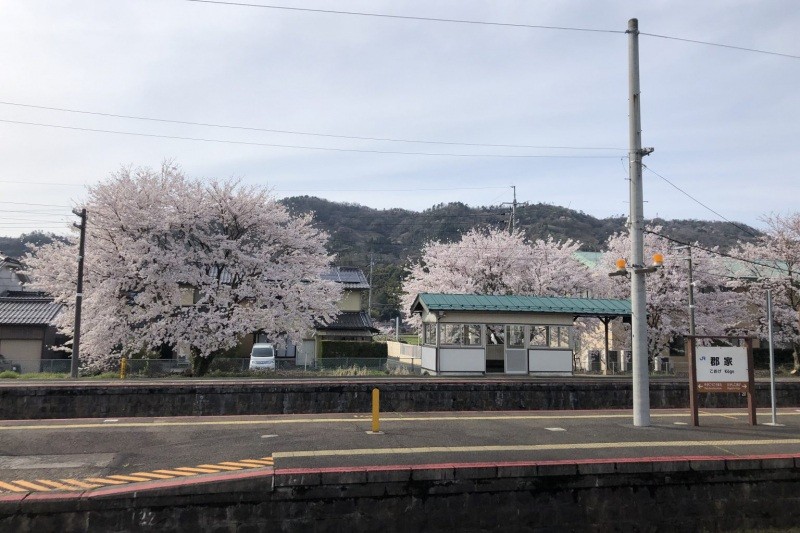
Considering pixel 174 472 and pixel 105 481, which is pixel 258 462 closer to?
pixel 174 472

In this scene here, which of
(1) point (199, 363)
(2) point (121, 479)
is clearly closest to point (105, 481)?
(2) point (121, 479)

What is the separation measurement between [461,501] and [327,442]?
8.98 feet

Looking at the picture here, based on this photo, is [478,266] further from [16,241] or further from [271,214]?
[16,241]

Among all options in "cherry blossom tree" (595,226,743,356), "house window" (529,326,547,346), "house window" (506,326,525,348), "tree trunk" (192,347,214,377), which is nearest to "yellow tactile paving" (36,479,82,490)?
"tree trunk" (192,347,214,377)

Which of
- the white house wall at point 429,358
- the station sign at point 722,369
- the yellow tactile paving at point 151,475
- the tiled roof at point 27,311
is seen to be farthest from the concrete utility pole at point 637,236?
the tiled roof at point 27,311

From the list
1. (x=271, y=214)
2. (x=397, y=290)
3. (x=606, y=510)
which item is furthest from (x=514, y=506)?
(x=397, y=290)

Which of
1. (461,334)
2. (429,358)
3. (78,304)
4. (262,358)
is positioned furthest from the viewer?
(262,358)

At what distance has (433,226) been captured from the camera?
134 metres

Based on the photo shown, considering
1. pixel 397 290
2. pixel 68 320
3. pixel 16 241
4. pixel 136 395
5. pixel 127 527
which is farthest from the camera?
pixel 16 241

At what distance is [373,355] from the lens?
126 ft

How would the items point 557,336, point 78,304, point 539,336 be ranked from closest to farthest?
point 78,304 < point 557,336 < point 539,336

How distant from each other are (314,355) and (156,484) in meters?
32.7

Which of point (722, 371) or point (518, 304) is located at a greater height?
point (518, 304)

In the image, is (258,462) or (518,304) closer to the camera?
(258,462)
